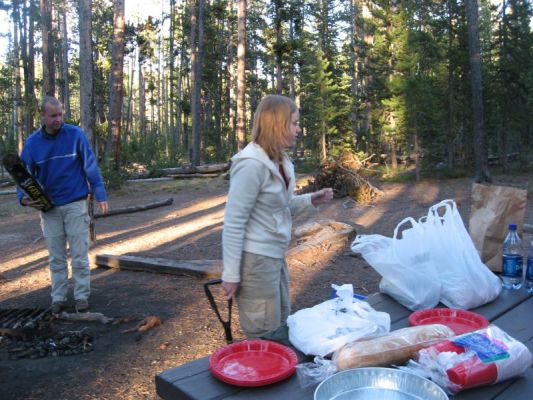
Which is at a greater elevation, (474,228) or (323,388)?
(474,228)

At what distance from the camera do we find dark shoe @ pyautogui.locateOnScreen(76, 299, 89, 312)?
4.75 metres

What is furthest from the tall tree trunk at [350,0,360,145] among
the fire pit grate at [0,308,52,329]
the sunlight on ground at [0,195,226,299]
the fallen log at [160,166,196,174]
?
the fire pit grate at [0,308,52,329]

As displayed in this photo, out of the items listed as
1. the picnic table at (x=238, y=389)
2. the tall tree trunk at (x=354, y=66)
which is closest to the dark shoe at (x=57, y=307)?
the picnic table at (x=238, y=389)

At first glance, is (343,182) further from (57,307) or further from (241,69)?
(57,307)

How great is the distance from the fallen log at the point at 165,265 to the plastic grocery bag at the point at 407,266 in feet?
10.8

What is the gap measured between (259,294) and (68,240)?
2.86m

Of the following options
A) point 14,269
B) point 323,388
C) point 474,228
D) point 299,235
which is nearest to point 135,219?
point 14,269

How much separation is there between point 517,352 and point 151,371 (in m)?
2.70

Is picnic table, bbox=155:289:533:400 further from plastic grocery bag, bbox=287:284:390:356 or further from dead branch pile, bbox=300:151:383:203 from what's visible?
dead branch pile, bbox=300:151:383:203

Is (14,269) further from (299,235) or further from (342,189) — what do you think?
(342,189)

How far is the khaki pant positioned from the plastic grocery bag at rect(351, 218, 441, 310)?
9.98ft

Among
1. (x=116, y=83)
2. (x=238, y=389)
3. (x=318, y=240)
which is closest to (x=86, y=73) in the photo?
(x=116, y=83)

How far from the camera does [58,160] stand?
15.0ft

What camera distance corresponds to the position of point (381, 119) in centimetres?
1755
